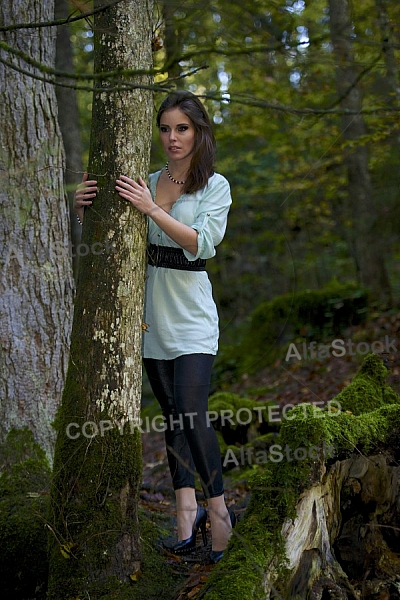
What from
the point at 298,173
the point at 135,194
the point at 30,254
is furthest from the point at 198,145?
the point at 298,173

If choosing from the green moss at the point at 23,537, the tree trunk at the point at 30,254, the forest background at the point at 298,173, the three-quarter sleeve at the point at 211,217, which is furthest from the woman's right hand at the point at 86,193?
the forest background at the point at 298,173

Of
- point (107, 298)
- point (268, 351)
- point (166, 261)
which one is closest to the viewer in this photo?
point (107, 298)

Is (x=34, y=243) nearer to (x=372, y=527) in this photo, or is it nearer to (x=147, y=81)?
(x=147, y=81)

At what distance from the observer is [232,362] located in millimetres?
9336

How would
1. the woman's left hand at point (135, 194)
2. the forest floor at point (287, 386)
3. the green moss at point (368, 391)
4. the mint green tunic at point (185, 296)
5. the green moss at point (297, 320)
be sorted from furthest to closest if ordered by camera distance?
the green moss at point (297, 320) → the forest floor at point (287, 386) → the green moss at point (368, 391) → the mint green tunic at point (185, 296) → the woman's left hand at point (135, 194)

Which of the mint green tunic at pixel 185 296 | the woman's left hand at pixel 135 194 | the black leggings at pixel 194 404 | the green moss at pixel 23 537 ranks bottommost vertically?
the green moss at pixel 23 537

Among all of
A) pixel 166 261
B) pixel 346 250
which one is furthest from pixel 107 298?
pixel 346 250

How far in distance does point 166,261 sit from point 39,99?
1783 mm

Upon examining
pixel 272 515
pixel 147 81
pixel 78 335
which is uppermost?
pixel 147 81

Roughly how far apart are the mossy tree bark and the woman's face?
0.76 feet

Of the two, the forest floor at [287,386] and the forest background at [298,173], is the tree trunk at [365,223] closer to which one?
the forest background at [298,173]

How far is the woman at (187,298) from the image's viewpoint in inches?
124

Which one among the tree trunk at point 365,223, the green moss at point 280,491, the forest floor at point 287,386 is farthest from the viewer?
the tree trunk at point 365,223

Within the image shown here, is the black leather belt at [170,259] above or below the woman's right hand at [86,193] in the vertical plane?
below
